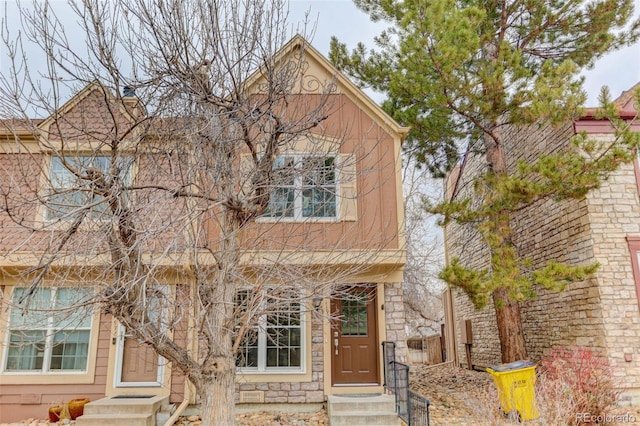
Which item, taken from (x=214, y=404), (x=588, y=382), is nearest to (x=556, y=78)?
(x=588, y=382)

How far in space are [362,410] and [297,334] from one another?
2.04 m

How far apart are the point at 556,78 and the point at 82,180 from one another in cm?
816

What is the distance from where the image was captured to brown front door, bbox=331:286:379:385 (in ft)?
29.0

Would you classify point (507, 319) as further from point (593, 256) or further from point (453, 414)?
point (453, 414)

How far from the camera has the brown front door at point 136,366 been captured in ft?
28.3

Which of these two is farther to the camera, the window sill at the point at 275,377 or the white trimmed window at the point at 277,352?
the white trimmed window at the point at 277,352

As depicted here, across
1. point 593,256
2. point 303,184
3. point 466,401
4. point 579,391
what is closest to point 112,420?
point 303,184

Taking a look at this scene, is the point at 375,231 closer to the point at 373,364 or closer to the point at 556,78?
the point at 373,364

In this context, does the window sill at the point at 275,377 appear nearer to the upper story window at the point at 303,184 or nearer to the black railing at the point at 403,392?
the black railing at the point at 403,392

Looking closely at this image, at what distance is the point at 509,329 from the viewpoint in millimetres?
9664

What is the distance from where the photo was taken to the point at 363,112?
30.6 feet

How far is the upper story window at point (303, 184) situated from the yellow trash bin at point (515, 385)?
4057 mm

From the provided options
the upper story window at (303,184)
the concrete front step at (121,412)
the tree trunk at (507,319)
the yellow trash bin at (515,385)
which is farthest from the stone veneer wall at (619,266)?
the concrete front step at (121,412)

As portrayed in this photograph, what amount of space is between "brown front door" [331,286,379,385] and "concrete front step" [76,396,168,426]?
11.0 ft
